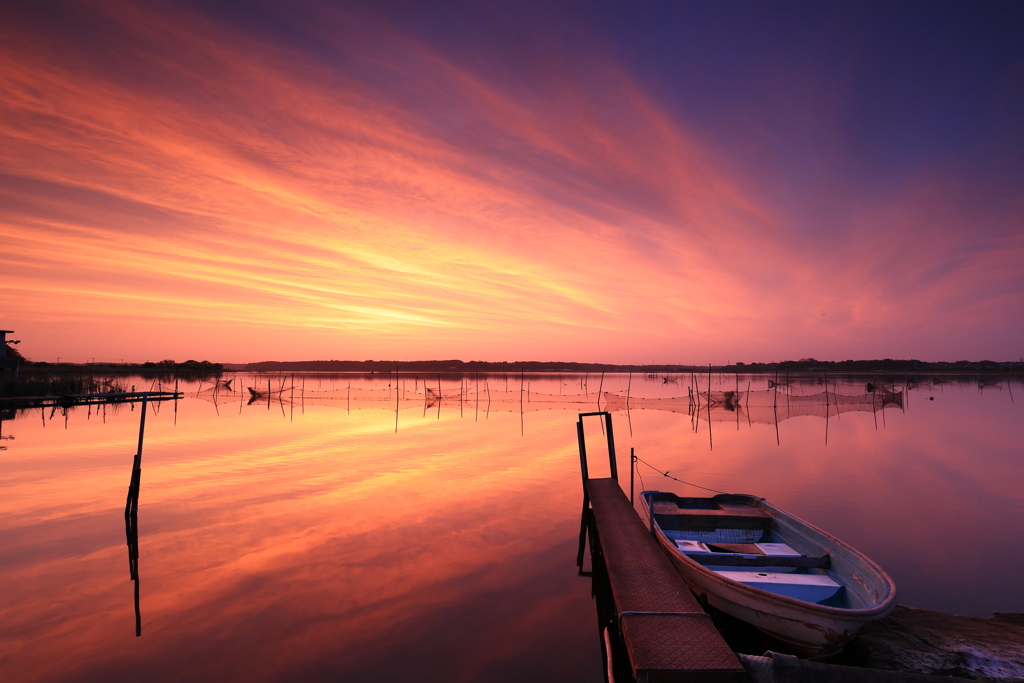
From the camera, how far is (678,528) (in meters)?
10.4

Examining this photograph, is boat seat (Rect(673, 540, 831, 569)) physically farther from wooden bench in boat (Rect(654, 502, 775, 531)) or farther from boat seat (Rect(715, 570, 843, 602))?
wooden bench in boat (Rect(654, 502, 775, 531))

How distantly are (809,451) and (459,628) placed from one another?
2047 centimetres

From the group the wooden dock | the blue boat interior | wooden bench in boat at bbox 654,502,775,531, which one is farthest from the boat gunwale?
wooden bench in boat at bbox 654,502,775,531

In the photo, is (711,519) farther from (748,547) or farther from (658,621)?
(658,621)

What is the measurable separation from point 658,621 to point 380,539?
705cm

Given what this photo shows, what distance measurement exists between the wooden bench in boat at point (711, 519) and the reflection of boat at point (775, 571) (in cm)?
2

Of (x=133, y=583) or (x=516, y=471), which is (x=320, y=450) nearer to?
(x=516, y=471)

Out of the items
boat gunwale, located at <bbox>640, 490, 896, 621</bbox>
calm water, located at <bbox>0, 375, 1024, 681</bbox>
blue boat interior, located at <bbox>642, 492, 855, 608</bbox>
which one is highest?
boat gunwale, located at <bbox>640, 490, 896, 621</bbox>

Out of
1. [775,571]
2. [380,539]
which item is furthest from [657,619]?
[380,539]

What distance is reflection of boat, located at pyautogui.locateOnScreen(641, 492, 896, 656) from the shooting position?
5.96 metres

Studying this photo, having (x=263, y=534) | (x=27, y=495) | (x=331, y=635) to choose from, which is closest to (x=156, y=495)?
(x=27, y=495)

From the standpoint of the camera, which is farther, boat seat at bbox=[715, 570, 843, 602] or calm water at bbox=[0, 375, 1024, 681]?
boat seat at bbox=[715, 570, 843, 602]

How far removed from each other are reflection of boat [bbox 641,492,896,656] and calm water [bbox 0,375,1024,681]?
6.17 feet

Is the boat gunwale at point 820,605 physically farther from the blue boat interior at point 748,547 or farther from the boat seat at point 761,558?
the boat seat at point 761,558
